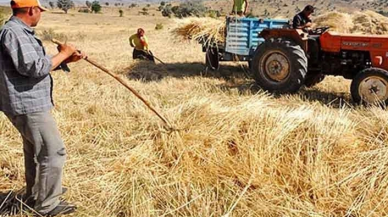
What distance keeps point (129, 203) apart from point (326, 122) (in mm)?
2170

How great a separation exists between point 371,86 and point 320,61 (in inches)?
45.4

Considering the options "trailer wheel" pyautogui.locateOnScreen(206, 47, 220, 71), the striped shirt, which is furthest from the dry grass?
"trailer wheel" pyautogui.locateOnScreen(206, 47, 220, 71)

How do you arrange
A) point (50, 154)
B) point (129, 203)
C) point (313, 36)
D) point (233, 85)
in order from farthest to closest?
point (233, 85) < point (313, 36) < point (129, 203) < point (50, 154)

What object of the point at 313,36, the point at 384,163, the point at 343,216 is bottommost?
the point at 343,216

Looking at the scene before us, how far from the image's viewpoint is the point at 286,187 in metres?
4.09

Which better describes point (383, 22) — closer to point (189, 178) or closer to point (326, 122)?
point (326, 122)

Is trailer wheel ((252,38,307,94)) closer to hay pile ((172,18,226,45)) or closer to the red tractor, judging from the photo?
the red tractor

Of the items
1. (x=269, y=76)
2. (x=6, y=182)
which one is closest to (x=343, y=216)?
(x=6, y=182)

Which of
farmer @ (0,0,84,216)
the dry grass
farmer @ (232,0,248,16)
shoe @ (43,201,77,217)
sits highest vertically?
farmer @ (232,0,248,16)

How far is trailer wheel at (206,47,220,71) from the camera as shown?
9.89m

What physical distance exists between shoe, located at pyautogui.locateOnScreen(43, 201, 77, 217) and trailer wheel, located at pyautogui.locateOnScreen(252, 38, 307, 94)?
4800 mm

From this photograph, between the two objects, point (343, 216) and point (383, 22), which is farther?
point (383, 22)

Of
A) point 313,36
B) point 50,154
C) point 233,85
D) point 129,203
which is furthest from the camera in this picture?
point 233,85

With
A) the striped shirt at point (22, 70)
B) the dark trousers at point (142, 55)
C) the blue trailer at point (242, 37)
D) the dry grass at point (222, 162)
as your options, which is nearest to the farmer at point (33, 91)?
the striped shirt at point (22, 70)
